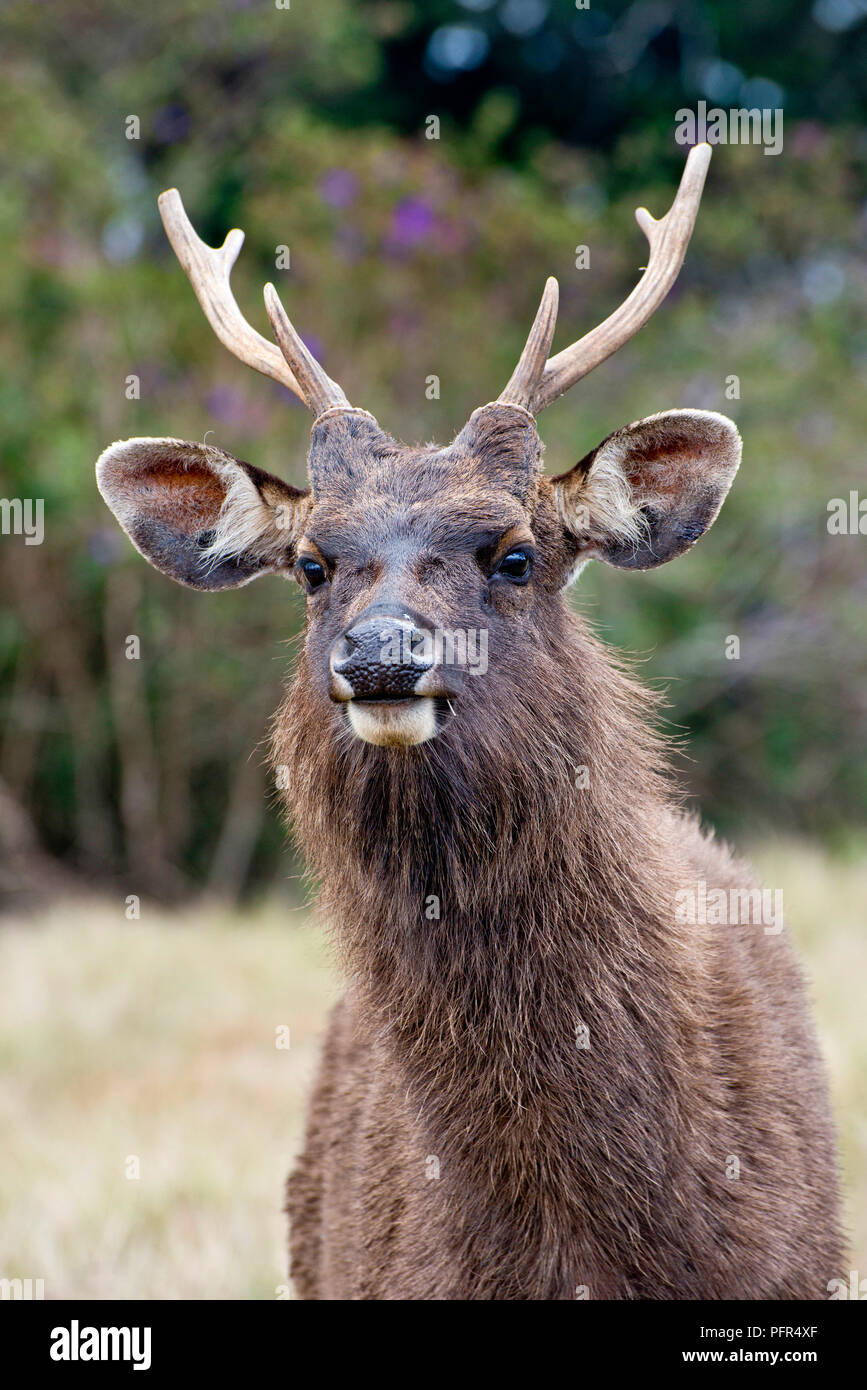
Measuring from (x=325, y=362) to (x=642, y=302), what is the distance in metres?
6.39

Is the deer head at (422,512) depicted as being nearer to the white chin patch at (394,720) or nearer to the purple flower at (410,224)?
the white chin patch at (394,720)

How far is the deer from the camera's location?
288 cm

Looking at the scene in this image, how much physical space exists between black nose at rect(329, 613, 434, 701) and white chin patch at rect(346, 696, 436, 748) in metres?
0.03

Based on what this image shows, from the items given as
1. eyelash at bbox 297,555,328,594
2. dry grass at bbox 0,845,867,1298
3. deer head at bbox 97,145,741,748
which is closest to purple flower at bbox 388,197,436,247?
dry grass at bbox 0,845,867,1298

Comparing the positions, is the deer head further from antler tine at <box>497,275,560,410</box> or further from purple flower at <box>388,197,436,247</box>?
purple flower at <box>388,197,436,247</box>

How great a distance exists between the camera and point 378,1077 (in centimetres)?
351

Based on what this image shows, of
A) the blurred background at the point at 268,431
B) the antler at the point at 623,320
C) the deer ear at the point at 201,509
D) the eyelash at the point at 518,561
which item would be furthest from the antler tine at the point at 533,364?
the blurred background at the point at 268,431

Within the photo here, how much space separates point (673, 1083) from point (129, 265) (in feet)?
29.2

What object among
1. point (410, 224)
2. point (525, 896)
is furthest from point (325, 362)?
point (525, 896)

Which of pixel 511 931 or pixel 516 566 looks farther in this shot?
pixel 516 566

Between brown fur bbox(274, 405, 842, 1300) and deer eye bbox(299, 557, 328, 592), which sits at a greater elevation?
deer eye bbox(299, 557, 328, 592)

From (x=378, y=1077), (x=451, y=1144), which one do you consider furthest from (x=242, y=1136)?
(x=451, y=1144)

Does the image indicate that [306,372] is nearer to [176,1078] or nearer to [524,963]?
[524,963]

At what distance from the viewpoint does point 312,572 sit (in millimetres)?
3148
